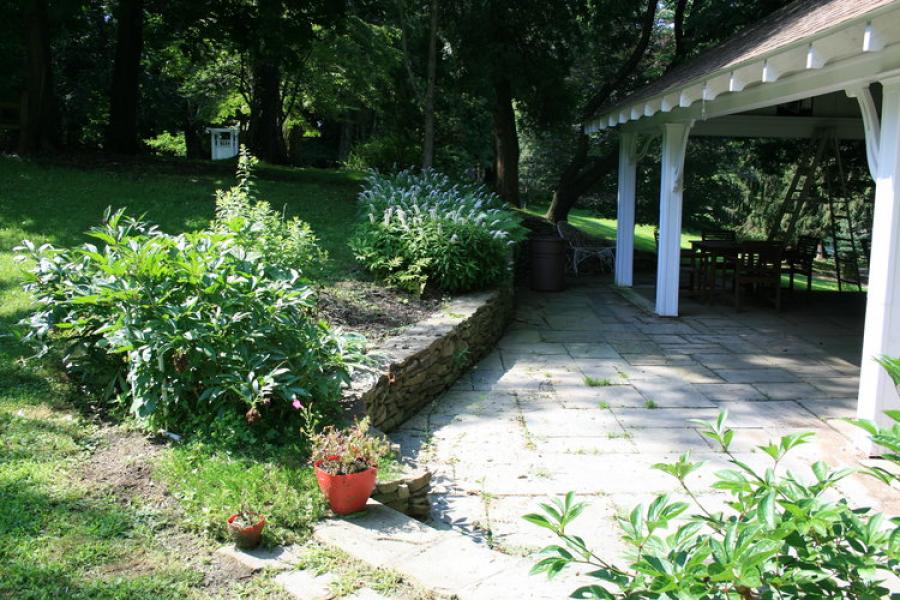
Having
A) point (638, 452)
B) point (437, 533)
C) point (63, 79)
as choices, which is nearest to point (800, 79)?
point (638, 452)

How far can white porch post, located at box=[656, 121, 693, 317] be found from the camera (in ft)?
→ 27.6

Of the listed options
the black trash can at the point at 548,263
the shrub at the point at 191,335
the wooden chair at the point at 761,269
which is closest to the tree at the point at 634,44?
the black trash can at the point at 548,263

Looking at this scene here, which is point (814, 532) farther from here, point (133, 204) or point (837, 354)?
point (133, 204)

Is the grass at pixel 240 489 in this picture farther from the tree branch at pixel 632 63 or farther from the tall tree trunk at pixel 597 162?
the tall tree trunk at pixel 597 162

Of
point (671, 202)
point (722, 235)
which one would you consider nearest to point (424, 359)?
point (671, 202)

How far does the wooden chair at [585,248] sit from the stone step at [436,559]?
9.80 meters

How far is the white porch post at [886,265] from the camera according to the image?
4328mm

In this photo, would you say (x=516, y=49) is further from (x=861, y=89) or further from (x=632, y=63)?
(x=861, y=89)

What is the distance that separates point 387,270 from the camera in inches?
281

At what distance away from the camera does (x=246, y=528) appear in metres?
2.76

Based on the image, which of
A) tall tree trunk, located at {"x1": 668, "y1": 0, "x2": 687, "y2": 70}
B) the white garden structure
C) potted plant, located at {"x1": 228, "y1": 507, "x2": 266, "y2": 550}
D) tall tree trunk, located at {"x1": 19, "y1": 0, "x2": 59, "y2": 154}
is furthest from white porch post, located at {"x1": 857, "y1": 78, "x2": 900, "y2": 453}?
tall tree trunk, located at {"x1": 19, "y1": 0, "x2": 59, "y2": 154}

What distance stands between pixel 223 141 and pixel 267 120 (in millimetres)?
16131

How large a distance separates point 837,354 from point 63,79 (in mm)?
18799

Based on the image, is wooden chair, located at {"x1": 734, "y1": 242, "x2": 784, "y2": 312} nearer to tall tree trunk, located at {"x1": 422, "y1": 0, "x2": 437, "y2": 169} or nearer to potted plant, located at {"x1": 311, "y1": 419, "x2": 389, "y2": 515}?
tall tree trunk, located at {"x1": 422, "y1": 0, "x2": 437, "y2": 169}
